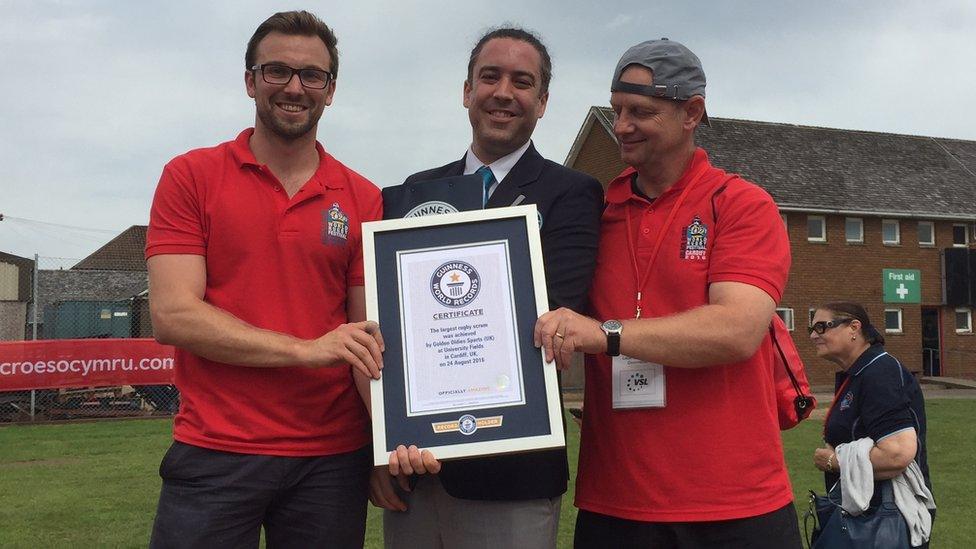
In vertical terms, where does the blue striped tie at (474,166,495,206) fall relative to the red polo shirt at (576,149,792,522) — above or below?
above

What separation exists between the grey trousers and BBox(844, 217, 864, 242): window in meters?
33.7

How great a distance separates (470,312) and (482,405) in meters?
0.30

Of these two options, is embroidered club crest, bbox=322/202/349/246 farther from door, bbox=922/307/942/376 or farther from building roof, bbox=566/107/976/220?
door, bbox=922/307/942/376

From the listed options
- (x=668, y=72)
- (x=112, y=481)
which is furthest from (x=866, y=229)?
(x=668, y=72)

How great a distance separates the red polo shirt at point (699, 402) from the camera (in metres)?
2.91

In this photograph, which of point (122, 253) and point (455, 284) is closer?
point (455, 284)

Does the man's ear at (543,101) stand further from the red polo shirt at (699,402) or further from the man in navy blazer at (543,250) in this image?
the red polo shirt at (699,402)

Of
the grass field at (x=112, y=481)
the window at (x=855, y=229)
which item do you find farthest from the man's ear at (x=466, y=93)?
the window at (x=855, y=229)

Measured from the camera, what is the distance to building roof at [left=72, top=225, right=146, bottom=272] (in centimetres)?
5047

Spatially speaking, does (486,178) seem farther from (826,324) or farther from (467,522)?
(826,324)

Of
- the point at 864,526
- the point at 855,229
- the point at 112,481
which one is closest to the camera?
the point at 864,526

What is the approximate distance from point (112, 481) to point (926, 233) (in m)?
33.6

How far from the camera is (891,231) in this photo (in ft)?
113

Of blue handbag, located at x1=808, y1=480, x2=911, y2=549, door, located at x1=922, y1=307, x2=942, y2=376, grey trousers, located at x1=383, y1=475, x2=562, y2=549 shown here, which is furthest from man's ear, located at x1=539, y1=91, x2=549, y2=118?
door, located at x1=922, y1=307, x2=942, y2=376
